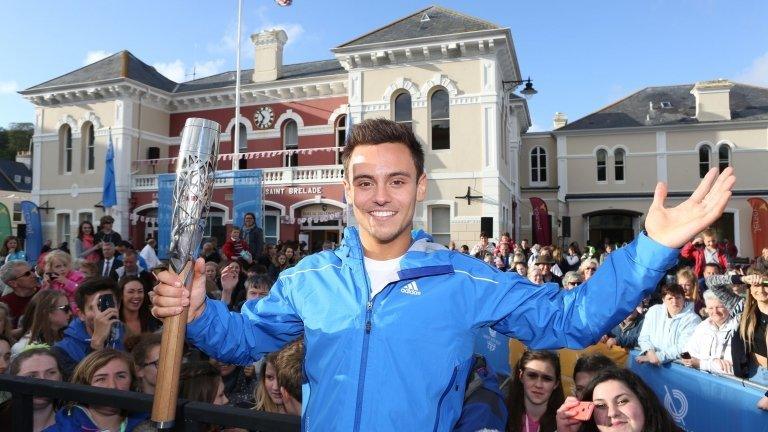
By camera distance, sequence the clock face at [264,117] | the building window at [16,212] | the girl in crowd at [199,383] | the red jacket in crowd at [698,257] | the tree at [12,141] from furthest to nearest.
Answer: the tree at [12,141], the building window at [16,212], the clock face at [264,117], the red jacket in crowd at [698,257], the girl in crowd at [199,383]

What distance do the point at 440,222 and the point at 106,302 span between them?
13.9 metres

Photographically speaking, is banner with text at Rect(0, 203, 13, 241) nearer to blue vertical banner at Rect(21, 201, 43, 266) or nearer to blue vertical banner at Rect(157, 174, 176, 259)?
blue vertical banner at Rect(21, 201, 43, 266)

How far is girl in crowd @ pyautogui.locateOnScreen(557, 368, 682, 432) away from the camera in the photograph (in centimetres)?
241

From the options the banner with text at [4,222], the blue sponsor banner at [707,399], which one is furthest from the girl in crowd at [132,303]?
the banner with text at [4,222]

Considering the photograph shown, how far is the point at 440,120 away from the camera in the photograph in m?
17.6

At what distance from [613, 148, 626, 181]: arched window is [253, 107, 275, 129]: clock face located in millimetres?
17295

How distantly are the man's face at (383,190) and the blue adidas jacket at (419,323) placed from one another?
0.31 feet

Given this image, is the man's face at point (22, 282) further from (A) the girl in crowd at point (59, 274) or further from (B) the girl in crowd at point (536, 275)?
(B) the girl in crowd at point (536, 275)

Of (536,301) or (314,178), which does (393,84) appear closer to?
(314,178)

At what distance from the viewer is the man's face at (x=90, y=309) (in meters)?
4.12

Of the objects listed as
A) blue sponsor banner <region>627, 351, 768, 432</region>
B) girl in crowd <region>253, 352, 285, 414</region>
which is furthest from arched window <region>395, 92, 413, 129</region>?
girl in crowd <region>253, 352, 285, 414</region>

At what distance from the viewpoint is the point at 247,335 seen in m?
1.92

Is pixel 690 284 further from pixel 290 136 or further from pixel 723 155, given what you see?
pixel 723 155

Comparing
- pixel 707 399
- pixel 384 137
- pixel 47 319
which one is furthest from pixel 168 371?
pixel 707 399
